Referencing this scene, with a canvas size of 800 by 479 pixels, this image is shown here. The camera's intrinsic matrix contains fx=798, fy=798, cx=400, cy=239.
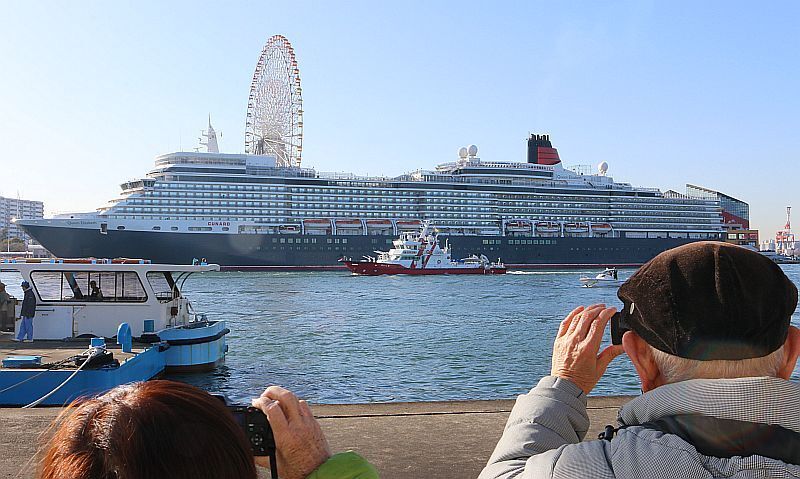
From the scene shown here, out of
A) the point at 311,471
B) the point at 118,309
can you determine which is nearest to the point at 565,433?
the point at 311,471

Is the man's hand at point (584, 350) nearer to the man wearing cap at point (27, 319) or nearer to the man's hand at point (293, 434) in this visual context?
the man's hand at point (293, 434)

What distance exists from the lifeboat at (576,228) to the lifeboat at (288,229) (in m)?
19.1

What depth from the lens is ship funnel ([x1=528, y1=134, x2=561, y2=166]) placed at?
61.2m

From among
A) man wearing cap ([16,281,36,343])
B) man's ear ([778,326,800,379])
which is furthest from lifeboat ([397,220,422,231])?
man's ear ([778,326,800,379])

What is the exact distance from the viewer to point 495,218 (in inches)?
2188

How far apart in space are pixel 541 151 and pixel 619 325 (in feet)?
202

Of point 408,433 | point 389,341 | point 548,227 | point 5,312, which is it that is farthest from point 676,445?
point 548,227

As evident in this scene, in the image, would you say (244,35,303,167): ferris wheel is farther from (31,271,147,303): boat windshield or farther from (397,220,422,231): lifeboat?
(31,271,147,303): boat windshield

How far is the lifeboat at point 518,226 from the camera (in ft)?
182

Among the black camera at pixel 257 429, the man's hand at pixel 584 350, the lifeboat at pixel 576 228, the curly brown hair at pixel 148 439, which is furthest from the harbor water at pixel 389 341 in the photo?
the lifeboat at pixel 576 228

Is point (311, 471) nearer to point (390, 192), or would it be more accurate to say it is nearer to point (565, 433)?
point (565, 433)

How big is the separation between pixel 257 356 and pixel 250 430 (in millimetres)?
13225

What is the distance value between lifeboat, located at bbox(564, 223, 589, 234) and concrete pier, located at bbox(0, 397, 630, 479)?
175ft

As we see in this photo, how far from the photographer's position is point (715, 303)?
3.72 ft
